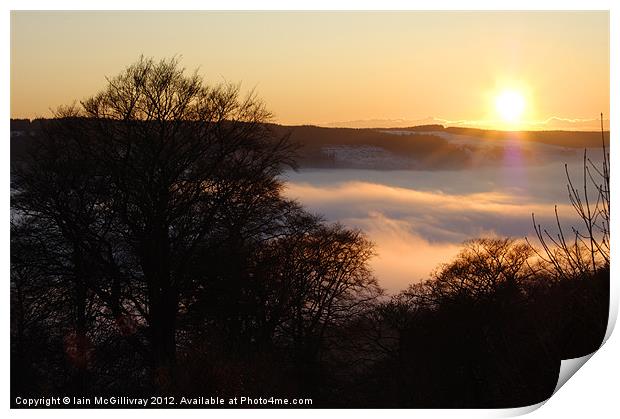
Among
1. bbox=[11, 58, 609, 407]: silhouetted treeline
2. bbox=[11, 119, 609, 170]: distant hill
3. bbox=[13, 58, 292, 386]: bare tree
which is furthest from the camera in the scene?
bbox=[13, 58, 292, 386]: bare tree

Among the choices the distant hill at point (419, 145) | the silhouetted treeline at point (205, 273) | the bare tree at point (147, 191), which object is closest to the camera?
the distant hill at point (419, 145)

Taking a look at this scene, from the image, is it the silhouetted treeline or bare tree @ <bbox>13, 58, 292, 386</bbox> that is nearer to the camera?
the silhouetted treeline

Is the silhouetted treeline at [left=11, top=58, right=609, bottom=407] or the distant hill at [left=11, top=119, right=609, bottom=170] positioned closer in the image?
the distant hill at [left=11, top=119, right=609, bottom=170]

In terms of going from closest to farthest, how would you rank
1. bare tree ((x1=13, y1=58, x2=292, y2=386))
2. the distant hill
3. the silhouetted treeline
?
the distant hill < the silhouetted treeline < bare tree ((x1=13, y1=58, x2=292, y2=386))

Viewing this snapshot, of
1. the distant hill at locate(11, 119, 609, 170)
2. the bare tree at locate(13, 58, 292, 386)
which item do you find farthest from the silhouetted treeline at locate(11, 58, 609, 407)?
the distant hill at locate(11, 119, 609, 170)

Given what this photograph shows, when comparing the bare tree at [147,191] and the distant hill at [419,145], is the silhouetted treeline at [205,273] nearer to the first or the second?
the bare tree at [147,191]

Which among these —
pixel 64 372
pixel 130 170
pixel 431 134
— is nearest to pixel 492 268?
pixel 431 134

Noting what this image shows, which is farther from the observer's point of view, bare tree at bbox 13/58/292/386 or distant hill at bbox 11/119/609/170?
bare tree at bbox 13/58/292/386

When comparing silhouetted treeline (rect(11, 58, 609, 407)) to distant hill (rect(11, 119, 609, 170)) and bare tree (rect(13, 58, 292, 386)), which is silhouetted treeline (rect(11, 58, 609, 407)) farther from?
distant hill (rect(11, 119, 609, 170))

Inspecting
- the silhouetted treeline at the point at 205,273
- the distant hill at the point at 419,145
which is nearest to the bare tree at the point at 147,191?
the silhouetted treeline at the point at 205,273

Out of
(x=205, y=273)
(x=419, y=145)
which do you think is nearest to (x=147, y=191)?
(x=205, y=273)
